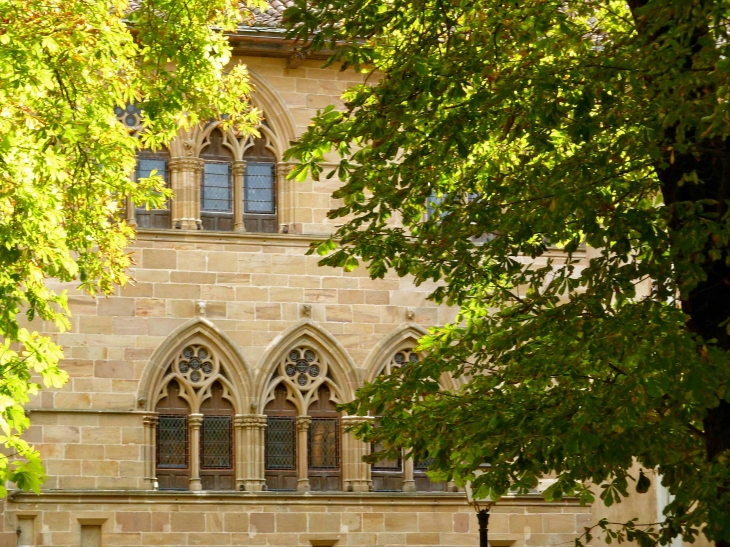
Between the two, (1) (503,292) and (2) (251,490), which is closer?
(1) (503,292)

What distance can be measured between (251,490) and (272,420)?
107 centimetres

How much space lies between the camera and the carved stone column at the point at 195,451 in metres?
21.0

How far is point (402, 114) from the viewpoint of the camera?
948cm

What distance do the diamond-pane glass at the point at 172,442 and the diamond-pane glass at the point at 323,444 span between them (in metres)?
1.85

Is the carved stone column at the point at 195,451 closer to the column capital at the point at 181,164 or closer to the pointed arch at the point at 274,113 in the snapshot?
the column capital at the point at 181,164

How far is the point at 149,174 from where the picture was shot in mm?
21594

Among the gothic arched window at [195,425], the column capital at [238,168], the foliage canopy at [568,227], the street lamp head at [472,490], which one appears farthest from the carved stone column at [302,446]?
the foliage canopy at [568,227]

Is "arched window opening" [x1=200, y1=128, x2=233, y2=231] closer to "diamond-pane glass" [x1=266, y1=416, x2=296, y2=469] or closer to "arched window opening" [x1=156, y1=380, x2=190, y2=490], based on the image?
"arched window opening" [x1=156, y1=380, x2=190, y2=490]

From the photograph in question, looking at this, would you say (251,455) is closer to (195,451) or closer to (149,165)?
(195,451)

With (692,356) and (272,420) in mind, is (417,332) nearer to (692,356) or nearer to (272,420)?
(272,420)

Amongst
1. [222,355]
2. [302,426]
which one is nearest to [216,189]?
[222,355]

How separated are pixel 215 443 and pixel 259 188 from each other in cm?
378

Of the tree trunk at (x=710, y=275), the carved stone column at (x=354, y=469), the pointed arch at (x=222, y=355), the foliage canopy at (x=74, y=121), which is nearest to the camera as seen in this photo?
the tree trunk at (x=710, y=275)

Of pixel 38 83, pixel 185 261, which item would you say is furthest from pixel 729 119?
pixel 185 261
